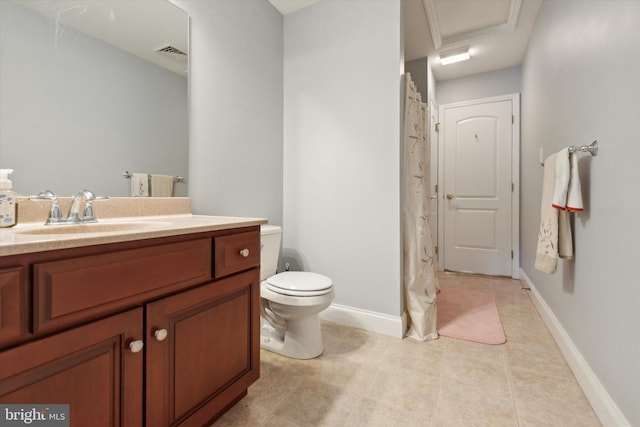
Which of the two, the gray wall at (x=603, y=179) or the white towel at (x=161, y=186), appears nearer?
the gray wall at (x=603, y=179)

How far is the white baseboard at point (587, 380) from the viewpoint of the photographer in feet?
3.63

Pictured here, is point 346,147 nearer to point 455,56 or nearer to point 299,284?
point 299,284

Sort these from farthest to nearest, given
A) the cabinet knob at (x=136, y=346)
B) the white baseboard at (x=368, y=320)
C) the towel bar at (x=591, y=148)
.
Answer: the white baseboard at (x=368, y=320) < the towel bar at (x=591, y=148) < the cabinet knob at (x=136, y=346)

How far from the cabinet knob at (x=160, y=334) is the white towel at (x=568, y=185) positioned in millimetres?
1859

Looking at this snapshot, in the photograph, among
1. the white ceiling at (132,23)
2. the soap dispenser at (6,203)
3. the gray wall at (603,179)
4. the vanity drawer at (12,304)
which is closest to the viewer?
the vanity drawer at (12,304)

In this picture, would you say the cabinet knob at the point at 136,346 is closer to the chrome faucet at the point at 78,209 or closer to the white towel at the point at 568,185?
the chrome faucet at the point at 78,209

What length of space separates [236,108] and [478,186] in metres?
3.02

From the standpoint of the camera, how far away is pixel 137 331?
Result: 826 mm

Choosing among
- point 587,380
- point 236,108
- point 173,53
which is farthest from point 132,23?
point 587,380

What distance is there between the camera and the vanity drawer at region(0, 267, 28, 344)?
1.90ft

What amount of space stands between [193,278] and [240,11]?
6.05ft

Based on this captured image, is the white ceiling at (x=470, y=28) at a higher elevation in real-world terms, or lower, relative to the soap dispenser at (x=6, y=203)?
higher

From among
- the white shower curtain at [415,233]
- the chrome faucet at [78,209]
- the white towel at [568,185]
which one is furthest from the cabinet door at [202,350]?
the white towel at [568,185]

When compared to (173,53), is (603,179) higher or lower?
lower
